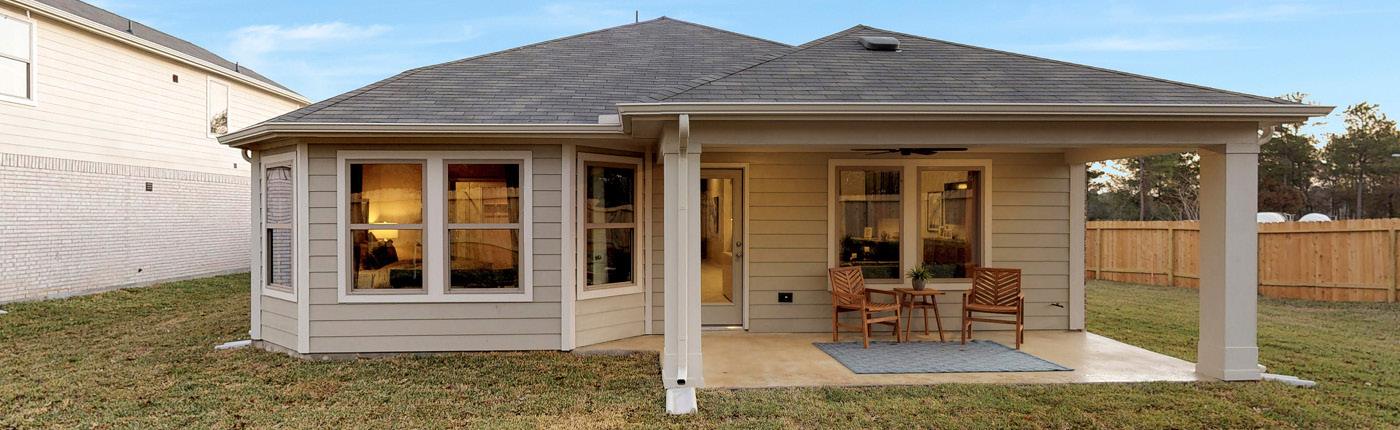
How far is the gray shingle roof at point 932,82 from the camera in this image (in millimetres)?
4625

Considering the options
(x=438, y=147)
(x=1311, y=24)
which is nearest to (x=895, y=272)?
(x=438, y=147)

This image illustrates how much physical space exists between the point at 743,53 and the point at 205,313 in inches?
297

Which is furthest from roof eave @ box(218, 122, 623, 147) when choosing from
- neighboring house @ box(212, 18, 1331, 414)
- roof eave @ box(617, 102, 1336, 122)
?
roof eave @ box(617, 102, 1336, 122)

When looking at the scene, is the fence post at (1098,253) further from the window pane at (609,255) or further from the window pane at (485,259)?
the window pane at (485,259)

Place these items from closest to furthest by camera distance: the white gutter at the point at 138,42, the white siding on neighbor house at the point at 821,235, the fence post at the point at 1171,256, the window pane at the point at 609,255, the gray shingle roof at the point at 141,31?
the window pane at the point at 609,255 → the white siding on neighbor house at the point at 821,235 → the white gutter at the point at 138,42 → the gray shingle roof at the point at 141,31 → the fence post at the point at 1171,256

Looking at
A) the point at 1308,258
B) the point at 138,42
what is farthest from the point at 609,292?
the point at 1308,258

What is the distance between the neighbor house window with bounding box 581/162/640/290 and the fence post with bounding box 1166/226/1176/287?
35.8 ft

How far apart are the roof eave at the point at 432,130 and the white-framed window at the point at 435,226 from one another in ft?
0.93

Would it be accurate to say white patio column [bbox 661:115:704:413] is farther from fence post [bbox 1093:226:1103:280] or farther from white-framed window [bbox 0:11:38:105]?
fence post [bbox 1093:226:1103:280]

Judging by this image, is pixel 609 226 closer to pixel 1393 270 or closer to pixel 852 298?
pixel 852 298

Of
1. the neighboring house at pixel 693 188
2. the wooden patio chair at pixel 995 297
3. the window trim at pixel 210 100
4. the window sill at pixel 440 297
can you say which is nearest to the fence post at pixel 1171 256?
the neighboring house at pixel 693 188

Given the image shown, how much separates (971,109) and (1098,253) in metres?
11.7

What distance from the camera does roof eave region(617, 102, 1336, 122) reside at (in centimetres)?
441

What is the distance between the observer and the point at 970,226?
690cm
